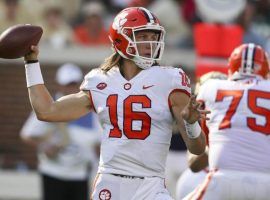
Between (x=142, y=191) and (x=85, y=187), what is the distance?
151 inches

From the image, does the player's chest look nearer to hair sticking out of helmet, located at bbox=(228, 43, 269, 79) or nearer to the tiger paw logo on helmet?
the tiger paw logo on helmet

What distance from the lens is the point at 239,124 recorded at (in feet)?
18.2

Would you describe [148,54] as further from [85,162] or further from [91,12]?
[91,12]

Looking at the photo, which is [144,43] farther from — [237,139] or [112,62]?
[237,139]

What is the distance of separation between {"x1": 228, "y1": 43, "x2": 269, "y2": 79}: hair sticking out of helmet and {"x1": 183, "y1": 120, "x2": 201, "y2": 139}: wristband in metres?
0.97

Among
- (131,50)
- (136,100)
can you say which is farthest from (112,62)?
(136,100)

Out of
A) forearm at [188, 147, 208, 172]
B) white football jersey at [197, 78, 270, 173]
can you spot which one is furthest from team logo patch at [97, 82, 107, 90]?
forearm at [188, 147, 208, 172]

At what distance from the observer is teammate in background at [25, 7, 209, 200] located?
4.97 metres

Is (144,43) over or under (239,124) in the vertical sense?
over

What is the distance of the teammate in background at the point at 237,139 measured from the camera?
5441 millimetres

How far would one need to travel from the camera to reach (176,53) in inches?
427

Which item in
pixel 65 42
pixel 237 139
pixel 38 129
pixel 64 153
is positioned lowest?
pixel 65 42

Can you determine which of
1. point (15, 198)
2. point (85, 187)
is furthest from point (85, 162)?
point (15, 198)

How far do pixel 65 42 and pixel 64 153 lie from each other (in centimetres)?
274
